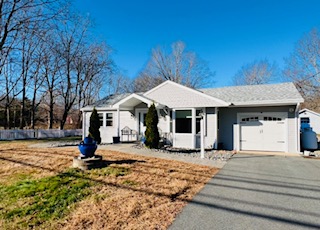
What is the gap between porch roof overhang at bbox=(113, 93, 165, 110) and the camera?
1236 centimetres

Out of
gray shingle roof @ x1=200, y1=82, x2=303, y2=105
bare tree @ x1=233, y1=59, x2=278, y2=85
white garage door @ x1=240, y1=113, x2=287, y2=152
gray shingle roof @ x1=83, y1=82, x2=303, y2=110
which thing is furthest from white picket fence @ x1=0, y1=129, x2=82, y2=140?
bare tree @ x1=233, y1=59, x2=278, y2=85

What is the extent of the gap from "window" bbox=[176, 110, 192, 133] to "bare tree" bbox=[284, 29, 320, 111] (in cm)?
2406

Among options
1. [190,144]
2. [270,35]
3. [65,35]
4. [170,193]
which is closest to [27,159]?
[170,193]

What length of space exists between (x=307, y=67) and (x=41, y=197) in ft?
113

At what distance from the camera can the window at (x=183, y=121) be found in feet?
41.4

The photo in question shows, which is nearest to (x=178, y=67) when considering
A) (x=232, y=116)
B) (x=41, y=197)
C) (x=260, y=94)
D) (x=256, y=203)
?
(x=260, y=94)

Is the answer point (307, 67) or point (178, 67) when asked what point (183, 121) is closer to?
point (178, 67)

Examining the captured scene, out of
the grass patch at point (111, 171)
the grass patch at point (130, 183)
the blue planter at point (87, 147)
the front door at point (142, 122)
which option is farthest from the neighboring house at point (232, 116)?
the grass patch at point (130, 183)

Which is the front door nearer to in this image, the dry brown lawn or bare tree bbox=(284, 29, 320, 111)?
the dry brown lawn

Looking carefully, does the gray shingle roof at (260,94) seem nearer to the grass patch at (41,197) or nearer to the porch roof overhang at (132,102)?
the porch roof overhang at (132,102)

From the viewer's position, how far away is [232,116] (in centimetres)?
1229

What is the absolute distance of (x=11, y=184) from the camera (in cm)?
543

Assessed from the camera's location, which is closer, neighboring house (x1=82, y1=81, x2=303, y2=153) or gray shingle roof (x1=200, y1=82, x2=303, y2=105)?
gray shingle roof (x1=200, y1=82, x2=303, y2=105)

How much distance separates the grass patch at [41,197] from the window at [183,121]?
25.8 feet
